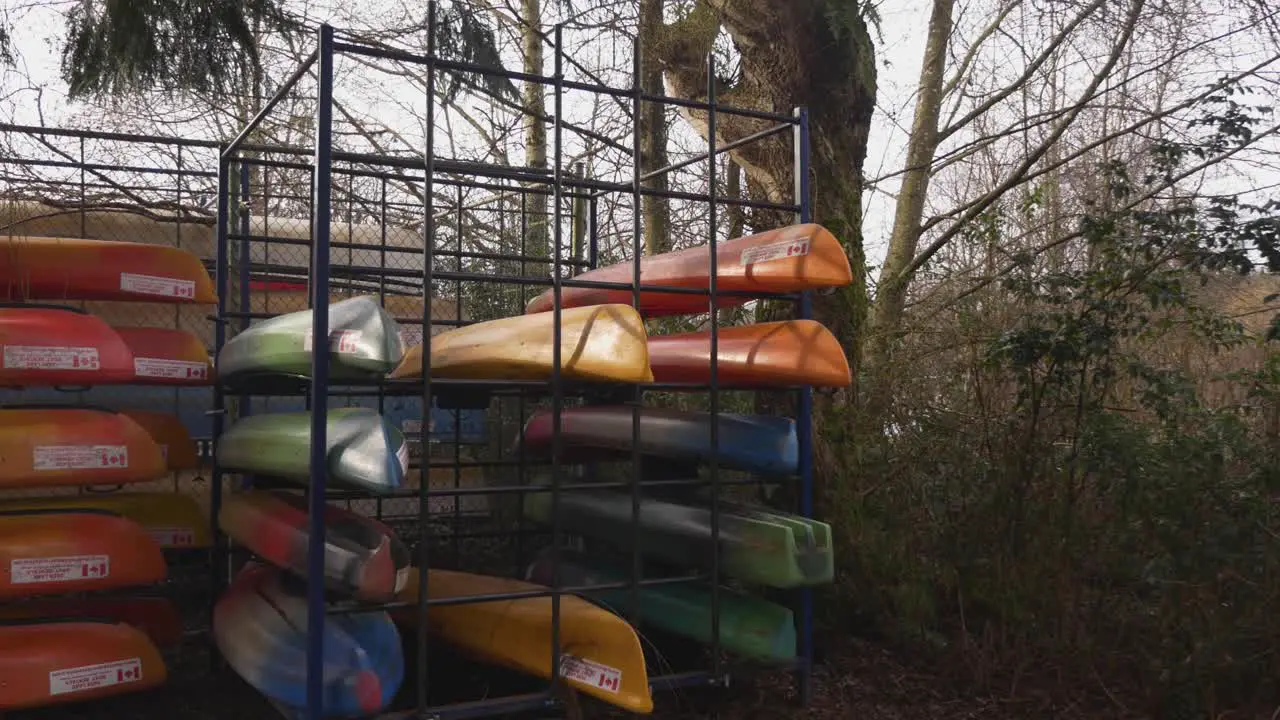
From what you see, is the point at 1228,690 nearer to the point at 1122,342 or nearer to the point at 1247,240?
the point at 1247,240

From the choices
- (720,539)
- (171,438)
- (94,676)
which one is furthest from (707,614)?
(171,438)

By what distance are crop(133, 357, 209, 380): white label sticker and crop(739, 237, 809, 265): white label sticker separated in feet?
7.96

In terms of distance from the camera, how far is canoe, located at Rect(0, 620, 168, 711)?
3758 millimetres

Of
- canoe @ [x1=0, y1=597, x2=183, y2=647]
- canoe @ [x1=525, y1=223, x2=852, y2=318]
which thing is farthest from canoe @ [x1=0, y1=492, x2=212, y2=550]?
canoe @ [x1=525, y1=223, x2=852, y2=318]

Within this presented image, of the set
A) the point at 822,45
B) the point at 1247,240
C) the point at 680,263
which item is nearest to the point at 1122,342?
the point at 1247,240

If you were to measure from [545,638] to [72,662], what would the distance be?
1.75 m

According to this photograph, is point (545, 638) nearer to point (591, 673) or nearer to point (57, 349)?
point (591, 673)

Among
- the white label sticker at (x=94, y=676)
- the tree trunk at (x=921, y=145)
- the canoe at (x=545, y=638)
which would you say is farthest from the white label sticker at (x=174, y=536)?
the tree trunk at (x=921, y=145)

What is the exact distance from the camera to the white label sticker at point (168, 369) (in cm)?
454

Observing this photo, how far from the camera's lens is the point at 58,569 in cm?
400

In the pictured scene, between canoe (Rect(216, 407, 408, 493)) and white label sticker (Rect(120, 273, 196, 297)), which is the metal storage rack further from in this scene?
white label sticker (Rect(120, 273, 196, 297))

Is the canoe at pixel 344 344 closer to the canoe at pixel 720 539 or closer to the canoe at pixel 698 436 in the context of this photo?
the canoe at pixel 698 436

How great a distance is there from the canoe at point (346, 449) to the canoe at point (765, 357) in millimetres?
1289

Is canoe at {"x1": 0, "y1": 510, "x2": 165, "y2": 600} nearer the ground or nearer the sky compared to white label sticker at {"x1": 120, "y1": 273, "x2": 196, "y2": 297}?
nearer the ground
